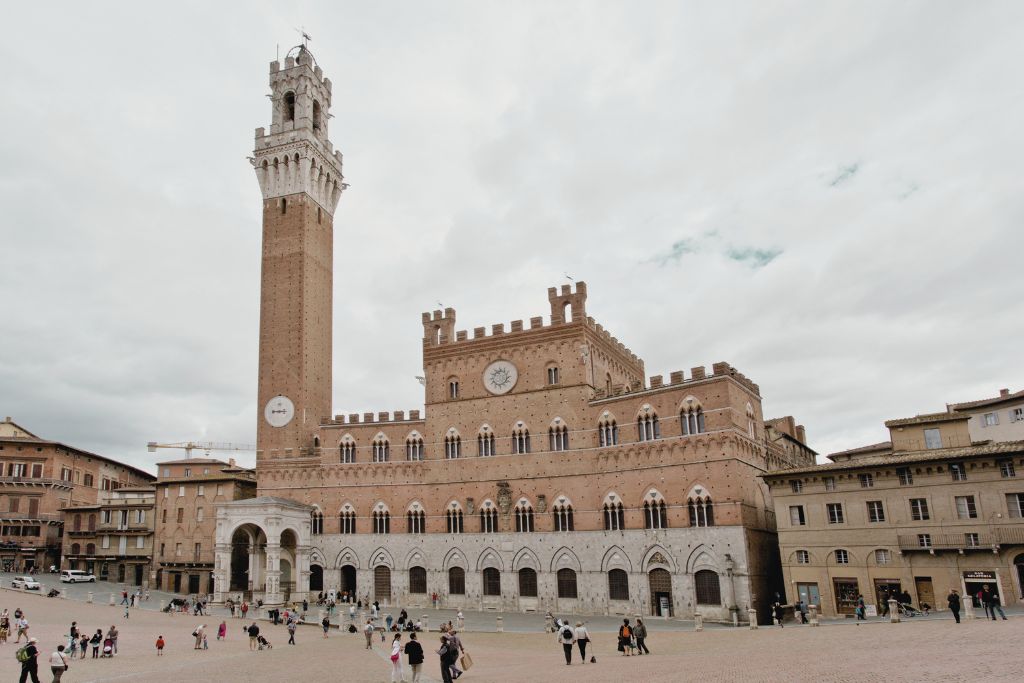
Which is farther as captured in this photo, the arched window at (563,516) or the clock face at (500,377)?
the clock face at (500,377)

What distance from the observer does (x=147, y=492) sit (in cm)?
6169

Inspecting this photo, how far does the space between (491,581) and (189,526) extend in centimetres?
2382

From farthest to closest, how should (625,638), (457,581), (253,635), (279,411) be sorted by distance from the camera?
(279,411) < (457,581) < (253,635) < (625,638)

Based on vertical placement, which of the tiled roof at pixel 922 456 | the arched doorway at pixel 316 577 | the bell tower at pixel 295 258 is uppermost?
the bell tower at pixel 295 258

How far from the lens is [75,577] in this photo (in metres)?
56.1

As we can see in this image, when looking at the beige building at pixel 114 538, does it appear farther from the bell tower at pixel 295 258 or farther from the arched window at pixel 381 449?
the arched window at pixel 381 449

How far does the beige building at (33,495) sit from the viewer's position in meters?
61.4

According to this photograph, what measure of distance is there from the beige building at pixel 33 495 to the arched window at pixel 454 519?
37197 millimetres

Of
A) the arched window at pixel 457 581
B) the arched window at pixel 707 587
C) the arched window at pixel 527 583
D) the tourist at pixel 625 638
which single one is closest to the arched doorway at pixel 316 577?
the arched window at pixel 457 581

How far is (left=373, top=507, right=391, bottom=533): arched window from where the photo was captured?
50084 mm

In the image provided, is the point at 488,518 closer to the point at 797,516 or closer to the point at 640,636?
the point at 797,516

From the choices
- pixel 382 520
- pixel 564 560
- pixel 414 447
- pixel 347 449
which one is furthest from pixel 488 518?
pixel 347 449

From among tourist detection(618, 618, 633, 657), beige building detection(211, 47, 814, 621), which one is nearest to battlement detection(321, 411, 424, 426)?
beige building detection(211, 47, 814, 621)

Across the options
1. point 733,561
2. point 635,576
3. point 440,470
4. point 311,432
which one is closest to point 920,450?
point 733,561
